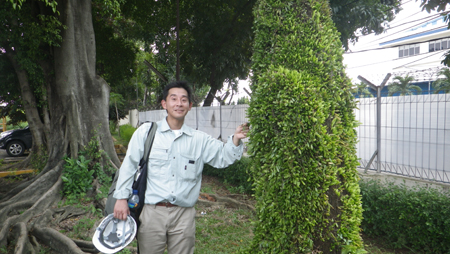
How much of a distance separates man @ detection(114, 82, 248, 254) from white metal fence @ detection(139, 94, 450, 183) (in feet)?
8.21

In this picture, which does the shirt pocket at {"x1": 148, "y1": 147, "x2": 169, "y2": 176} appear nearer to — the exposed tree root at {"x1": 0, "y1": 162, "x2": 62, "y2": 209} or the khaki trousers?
the khaki trousers

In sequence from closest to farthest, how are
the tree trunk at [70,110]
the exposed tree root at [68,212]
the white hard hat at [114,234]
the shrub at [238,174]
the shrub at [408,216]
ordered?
the white hard hat at [114,234]
the shrub at [408,216]
the exposed tree root at [68,212]
the tree trunk at [70,110]
the shrub at [238,174]

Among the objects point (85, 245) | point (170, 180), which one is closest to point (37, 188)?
point (85, 245)

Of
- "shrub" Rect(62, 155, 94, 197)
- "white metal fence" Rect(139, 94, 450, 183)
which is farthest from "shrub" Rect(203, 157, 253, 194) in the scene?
"shrub" Rect(62, 155, 94, 197)

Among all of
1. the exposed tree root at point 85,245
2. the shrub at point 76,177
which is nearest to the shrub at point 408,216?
the exposed tree root at point 85,245

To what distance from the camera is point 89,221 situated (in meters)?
5.87

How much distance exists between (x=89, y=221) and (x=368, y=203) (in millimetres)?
4572

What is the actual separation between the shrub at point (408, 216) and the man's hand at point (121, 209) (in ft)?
8.75

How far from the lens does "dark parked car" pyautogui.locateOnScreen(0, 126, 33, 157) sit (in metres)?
14.9

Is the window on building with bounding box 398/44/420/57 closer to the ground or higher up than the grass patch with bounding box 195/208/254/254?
higher up

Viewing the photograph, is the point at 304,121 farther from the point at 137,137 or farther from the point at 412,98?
the point at 412,98

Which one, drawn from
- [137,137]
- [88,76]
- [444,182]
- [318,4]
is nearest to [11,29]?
[88,76]

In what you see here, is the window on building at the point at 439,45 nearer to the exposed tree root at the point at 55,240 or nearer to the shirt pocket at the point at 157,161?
the exposed tree root at the point at 55,240

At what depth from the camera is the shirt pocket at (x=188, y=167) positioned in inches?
107
